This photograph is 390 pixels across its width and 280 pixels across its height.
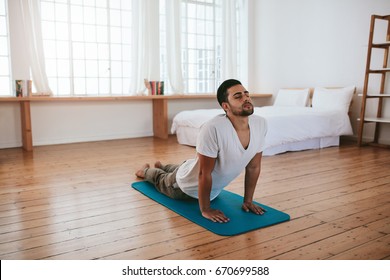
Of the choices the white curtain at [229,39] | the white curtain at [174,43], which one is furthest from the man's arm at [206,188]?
the white curtain at [229,39]

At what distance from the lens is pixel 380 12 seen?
4.59m

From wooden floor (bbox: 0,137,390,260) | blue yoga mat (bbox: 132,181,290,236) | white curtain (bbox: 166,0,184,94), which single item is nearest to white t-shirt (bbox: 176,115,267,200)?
blue yoga mat (bbox: 132,181,290,236)

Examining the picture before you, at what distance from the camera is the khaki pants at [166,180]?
2.31 metres

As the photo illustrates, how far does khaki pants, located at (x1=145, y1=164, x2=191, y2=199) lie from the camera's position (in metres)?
2.31

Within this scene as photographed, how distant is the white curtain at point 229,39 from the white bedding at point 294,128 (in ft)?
5.83

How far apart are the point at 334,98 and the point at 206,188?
354cm

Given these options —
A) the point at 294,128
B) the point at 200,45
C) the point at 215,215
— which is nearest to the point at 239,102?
the point at 215,215

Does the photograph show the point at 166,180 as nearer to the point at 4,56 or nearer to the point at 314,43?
the point at 4,56

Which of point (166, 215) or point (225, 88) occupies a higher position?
point (225, 88)

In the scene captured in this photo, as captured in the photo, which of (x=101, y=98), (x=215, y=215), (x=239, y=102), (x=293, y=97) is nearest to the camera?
(x=239, y=102)

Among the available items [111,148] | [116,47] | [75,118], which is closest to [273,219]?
[111,148]

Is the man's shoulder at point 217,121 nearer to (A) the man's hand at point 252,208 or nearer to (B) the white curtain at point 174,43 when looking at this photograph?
(A) the man's hand at point 252,208

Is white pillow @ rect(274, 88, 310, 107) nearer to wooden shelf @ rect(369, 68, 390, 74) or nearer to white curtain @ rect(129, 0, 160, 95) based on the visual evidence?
wooden shelf @ rect(369, 68, 390, 74)

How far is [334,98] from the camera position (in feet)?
15.9
